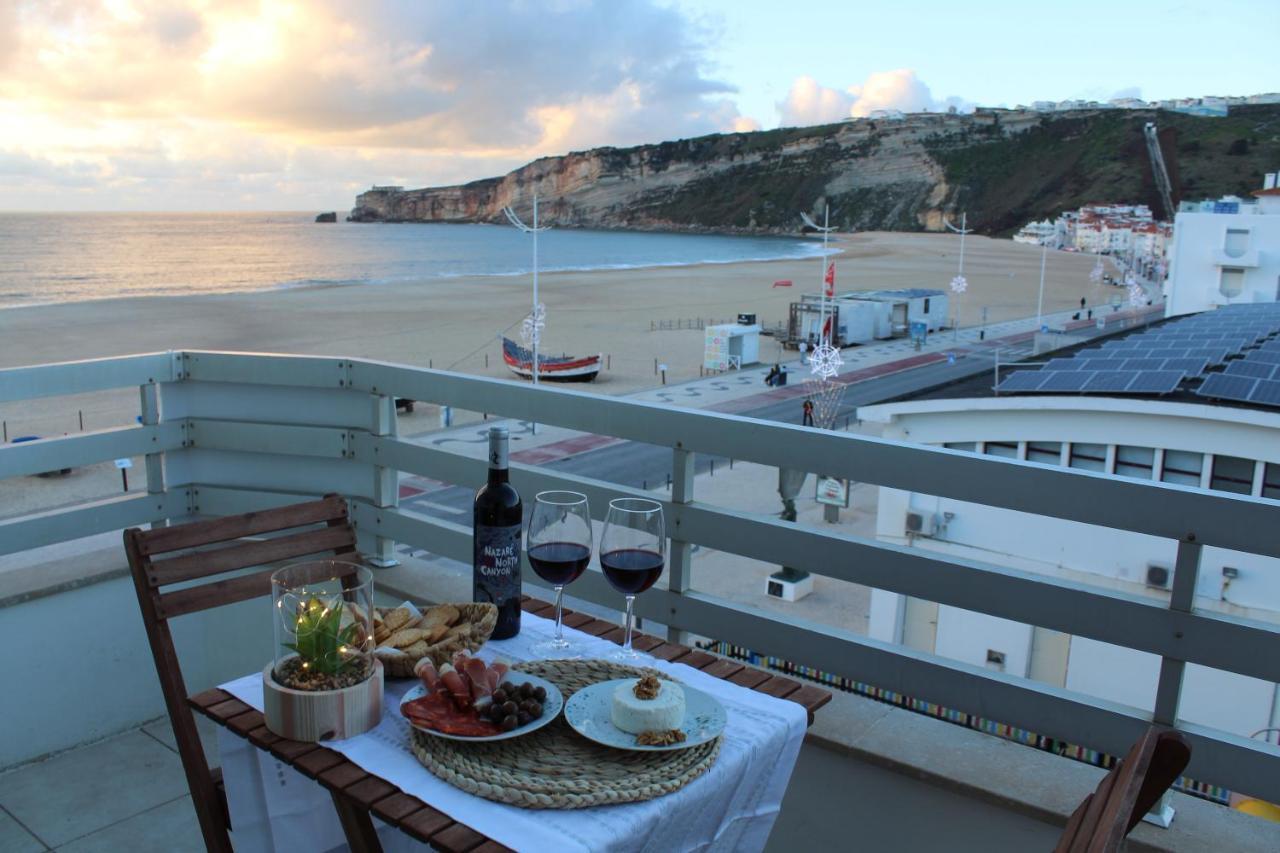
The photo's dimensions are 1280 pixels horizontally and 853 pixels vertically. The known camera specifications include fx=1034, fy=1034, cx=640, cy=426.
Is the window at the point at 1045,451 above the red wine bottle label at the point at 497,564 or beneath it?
beneath

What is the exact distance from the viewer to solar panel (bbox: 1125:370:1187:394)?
38.8ft

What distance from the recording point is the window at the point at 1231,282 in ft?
140

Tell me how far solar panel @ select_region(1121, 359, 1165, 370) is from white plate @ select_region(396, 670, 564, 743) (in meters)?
13.2

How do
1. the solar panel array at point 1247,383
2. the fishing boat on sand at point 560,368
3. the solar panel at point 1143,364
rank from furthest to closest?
the fishing boat on sand at point 560,368, the solar panel at point 1143,364, the solar panel array at point 1247,383

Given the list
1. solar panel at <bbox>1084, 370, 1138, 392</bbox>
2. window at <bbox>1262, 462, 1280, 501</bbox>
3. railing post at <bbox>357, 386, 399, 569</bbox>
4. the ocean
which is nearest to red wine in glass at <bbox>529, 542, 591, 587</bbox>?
railing post at <bbox>357, 386, 399, 569</bbox>

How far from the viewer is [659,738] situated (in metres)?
1.68

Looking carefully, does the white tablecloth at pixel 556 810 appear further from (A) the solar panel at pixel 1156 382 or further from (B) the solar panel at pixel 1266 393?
(A) the solar panel at pixel 1156 382

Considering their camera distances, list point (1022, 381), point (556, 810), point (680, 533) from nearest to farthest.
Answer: point (556, 810) < point (680, 533) < point (1022, 381)

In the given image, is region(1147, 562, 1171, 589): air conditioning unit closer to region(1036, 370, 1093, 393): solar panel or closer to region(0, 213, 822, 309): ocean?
region(1036, 370, 1093, 393): solar panel

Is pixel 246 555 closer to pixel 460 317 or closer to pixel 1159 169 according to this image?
pixel 460 317

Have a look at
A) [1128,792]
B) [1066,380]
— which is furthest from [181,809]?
[1066,380]

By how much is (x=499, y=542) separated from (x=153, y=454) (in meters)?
2.77

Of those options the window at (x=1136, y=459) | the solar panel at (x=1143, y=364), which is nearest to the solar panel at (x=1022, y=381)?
the solar panel at (x=1143, y=364)

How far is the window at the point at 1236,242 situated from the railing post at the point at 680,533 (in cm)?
4637
